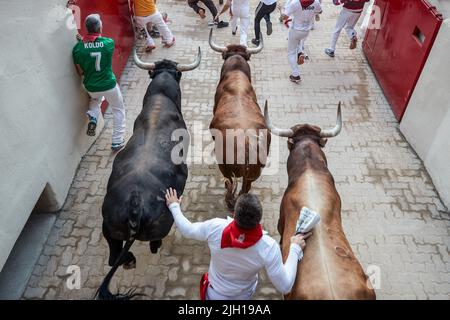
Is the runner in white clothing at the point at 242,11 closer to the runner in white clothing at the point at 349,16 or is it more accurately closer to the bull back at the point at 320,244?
the runner in white clothing at the point at 349,16

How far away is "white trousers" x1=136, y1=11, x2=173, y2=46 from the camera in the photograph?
9.45 m

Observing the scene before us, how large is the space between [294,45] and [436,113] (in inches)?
133

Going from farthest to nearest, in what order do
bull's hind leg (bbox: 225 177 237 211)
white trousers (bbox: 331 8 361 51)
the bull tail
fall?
white trousers (bbox: 331 8 361 51) → bull's hind leg (bbox: 225 177 237 211) → the bull tail

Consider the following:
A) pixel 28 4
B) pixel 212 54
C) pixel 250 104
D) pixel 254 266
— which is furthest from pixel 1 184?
pixel 212 54

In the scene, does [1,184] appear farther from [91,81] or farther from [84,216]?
[91,81]

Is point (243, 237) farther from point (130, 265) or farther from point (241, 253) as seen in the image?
point (130, 265)

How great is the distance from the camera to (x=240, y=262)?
3.25 m

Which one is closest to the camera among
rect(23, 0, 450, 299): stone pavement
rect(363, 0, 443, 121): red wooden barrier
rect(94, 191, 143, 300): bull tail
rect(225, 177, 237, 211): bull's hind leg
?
rect(94, 191, 143, 300): bull tail

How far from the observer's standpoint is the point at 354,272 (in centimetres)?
371

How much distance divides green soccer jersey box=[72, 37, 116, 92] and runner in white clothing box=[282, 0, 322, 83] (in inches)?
155

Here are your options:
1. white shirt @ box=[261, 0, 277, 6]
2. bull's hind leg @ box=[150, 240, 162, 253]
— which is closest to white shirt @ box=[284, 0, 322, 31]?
white shirt @ box=[261, 0, 277, 6]

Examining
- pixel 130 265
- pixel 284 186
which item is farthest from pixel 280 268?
pixel 284 186

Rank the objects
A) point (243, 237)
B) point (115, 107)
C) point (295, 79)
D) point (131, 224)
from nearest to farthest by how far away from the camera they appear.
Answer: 1. point (243, 237)
2. point (131, 224)
3. point (115, 107)
4. point (295, 79)

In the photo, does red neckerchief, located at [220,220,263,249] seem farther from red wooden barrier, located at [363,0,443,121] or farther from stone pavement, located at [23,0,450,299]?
red wooden barrier, located at [363,0,443,121]
